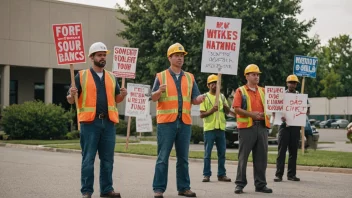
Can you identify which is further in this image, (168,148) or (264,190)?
(264,190)

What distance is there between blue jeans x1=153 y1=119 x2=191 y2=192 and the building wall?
33829 millimetres

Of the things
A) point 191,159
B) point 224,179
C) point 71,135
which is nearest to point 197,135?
point 71,135

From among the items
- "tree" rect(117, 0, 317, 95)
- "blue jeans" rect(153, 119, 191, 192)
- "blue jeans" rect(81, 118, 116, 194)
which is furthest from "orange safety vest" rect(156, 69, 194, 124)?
"tree" rect(117, 0, 317, 95)

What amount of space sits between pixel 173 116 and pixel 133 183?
2764 millimetres

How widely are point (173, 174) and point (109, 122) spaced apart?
488 cm

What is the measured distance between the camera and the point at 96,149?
8.87 m

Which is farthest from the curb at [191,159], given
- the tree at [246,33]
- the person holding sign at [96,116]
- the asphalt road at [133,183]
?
the tree at [246,33]

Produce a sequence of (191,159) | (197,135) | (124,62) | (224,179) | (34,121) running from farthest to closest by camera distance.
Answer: (34,121) < (197,135) < (124,62) < (191,159) < (224,179)

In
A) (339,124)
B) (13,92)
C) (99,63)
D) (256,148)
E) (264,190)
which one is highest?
(99,63)

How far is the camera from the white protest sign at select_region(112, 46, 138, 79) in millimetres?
19828

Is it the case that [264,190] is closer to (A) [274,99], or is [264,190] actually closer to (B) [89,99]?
(A) [274,99]

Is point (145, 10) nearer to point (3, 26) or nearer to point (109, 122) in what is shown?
point (3, 26)

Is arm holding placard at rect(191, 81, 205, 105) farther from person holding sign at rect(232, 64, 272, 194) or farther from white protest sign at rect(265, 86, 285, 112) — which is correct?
white protest sign at rect(265, 86, 285, 112)

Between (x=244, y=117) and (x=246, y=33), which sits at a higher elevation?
(x=246, y=33)
